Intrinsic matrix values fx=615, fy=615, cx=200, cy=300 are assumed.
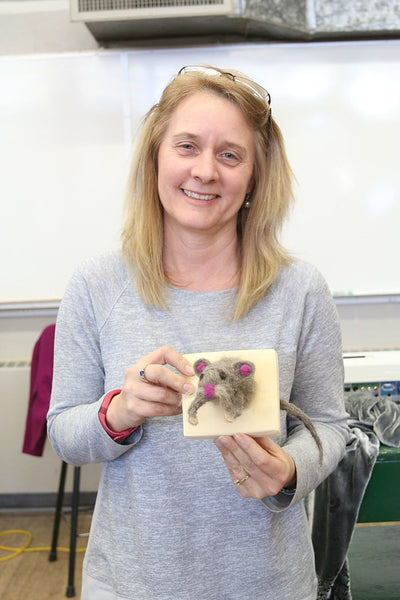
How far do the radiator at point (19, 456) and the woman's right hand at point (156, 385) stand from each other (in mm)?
2332

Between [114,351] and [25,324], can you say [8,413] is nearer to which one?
[25,324]

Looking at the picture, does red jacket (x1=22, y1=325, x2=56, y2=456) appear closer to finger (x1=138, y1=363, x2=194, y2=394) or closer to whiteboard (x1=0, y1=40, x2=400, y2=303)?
whiteboard (x1=0, y1=40, x2=400, y2=303)

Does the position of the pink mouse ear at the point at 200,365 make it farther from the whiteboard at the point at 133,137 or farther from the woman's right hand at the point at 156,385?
the whiteboard at the point at 133,137

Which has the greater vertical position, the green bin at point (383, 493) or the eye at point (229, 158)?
the eye at point (229, 158)

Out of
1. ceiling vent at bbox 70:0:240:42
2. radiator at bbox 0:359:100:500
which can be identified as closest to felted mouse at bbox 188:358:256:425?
ceiling vent at bbox 70:0:240:42

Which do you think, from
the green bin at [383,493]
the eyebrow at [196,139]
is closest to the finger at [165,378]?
the eyebrow at [196,139]

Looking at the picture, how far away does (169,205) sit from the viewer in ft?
3.48

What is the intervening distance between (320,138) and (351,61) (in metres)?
0.38

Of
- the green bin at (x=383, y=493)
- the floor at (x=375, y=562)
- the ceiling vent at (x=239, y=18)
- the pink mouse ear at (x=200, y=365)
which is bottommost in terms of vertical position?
the floor at (x=375, y=562)

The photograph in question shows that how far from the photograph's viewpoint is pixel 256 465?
2.88ft

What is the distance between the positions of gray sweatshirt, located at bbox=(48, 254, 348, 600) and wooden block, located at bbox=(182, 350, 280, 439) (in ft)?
0.48

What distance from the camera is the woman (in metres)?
0.98

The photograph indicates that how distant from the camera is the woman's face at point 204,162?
1030mm

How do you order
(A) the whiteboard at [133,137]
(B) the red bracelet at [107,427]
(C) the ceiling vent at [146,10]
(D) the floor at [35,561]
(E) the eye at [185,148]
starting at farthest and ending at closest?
1. (A) the whiteboard at [133,137]
2. (C) the ceiling vent at [146,10]
3. (D) the floor at [35,561]
4. (E) the eye at [185,148]
5. (B) the red bracelet at [107,427]
